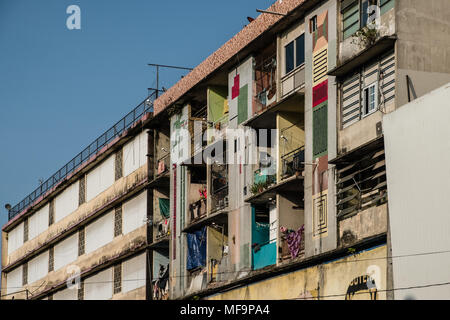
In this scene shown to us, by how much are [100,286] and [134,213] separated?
18.0ft

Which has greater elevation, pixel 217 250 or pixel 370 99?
pixel 370 99

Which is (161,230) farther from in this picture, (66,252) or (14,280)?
(14,280)

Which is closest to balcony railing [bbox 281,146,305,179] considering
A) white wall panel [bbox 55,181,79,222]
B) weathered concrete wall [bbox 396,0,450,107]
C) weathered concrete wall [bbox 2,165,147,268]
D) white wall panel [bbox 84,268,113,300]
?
weathered concrete wall [bbox 396,0,450,107]

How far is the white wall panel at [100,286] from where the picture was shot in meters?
52.8

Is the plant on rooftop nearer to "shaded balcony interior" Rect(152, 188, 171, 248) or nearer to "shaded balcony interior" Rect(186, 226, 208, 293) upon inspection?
"shaded balcony interior" Rect(186, 226, 208, 293)

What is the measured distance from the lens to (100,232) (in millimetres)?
54938

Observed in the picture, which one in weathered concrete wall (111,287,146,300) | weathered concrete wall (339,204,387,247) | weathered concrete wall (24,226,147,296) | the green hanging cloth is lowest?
weathered concrete wall (111,287,146,300)

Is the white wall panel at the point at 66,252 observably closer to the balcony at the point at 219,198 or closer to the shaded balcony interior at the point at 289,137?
the balcony at the point at 219,198

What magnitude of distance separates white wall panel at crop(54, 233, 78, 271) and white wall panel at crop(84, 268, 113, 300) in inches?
117

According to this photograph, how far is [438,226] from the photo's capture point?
87.7 ft

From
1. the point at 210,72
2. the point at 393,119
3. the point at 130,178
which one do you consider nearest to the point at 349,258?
the point at 393,119

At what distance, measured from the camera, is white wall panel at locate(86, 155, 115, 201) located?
54281 millimetres

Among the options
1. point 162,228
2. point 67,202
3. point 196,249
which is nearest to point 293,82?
point 196,249

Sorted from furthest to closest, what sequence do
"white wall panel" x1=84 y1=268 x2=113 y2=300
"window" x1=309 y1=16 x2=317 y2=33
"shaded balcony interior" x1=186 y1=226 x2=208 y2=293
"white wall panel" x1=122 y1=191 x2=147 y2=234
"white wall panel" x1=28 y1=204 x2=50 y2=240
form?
"white wall panel" x1=28 y1=204 x2=50 y2=240 → "white wall panel" x1=84 y1=268 x2=113 y2=300 → "white wall panel" x1=122 y1=191 x2=147 y2=234 → "shaded balcony interior" x1=186 y1=226 x2=208 y2=293 → "window" x1=309 y1=16 x2=317 y2=33
